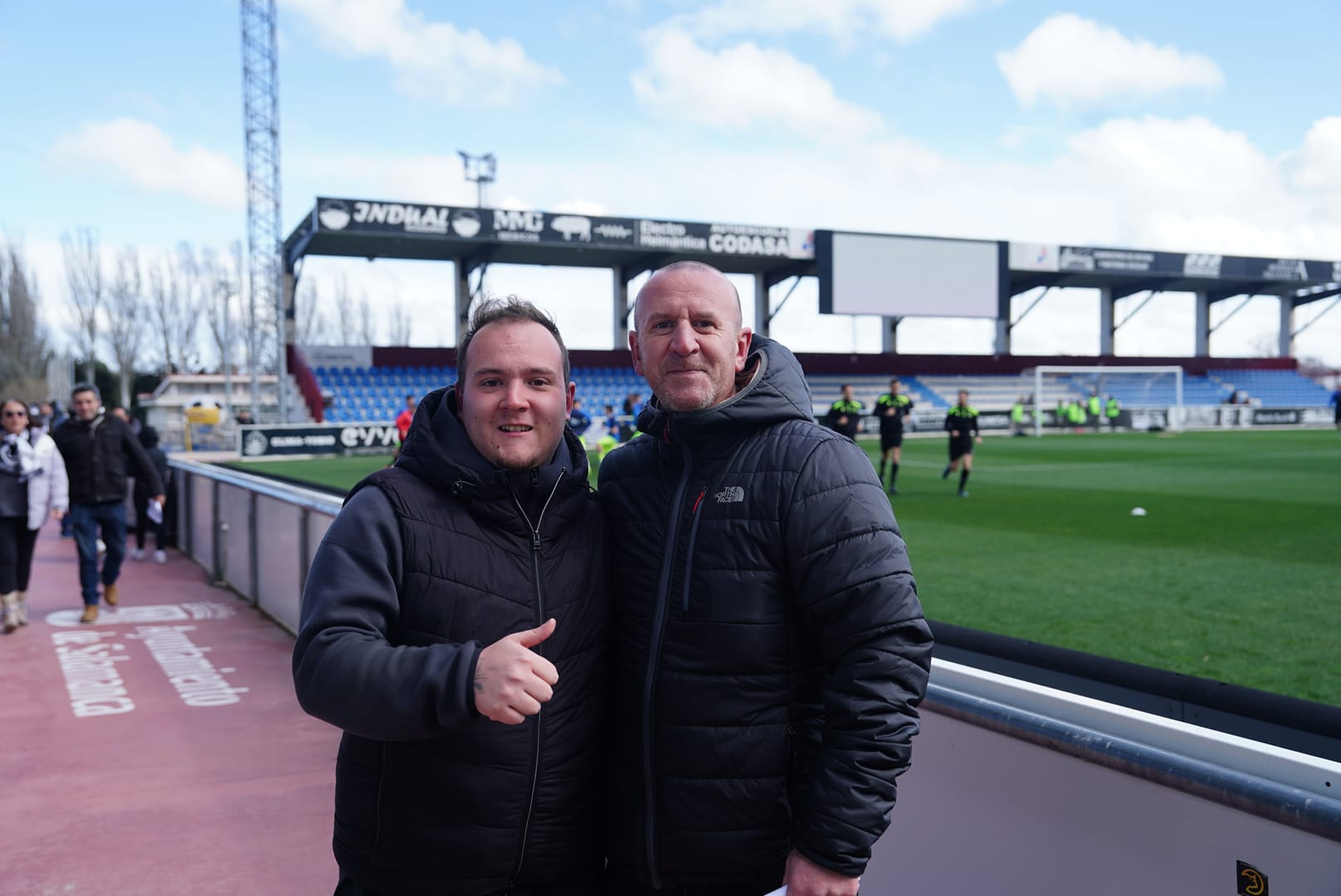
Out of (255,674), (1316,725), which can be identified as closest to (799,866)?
(1316,725)

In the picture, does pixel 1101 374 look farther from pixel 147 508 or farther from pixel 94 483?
pixel 94 483

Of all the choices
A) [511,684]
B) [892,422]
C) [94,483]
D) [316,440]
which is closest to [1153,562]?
[892,422]

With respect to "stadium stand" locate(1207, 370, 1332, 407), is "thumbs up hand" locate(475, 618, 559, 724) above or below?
below

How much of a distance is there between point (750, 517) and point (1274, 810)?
1.02m

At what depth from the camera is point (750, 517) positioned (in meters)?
1.78

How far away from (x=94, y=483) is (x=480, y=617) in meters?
7.71

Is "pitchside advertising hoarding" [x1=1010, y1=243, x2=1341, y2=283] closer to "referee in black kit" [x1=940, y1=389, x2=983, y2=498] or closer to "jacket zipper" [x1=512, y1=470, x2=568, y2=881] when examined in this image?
"referee in black kit" [x1=940, y1=389, x2=983, y2=498]

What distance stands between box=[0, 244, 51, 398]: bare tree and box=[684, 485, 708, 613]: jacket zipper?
187ft

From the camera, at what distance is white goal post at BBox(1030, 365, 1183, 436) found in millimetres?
39047

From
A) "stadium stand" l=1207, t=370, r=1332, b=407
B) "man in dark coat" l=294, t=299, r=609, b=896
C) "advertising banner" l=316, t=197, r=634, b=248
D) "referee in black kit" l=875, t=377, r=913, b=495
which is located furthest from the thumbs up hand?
"stadium stand" l=1207, t=370, r=1332, b=407

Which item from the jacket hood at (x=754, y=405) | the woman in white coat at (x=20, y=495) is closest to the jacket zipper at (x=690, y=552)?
the jacket hood at (x=754, y=405)

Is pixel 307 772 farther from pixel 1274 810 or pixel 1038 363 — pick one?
pixel 1038 363

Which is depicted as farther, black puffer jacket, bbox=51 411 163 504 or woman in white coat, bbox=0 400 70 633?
black puffer jacket, bbox=51 411 163 504

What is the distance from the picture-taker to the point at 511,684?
1.47m
